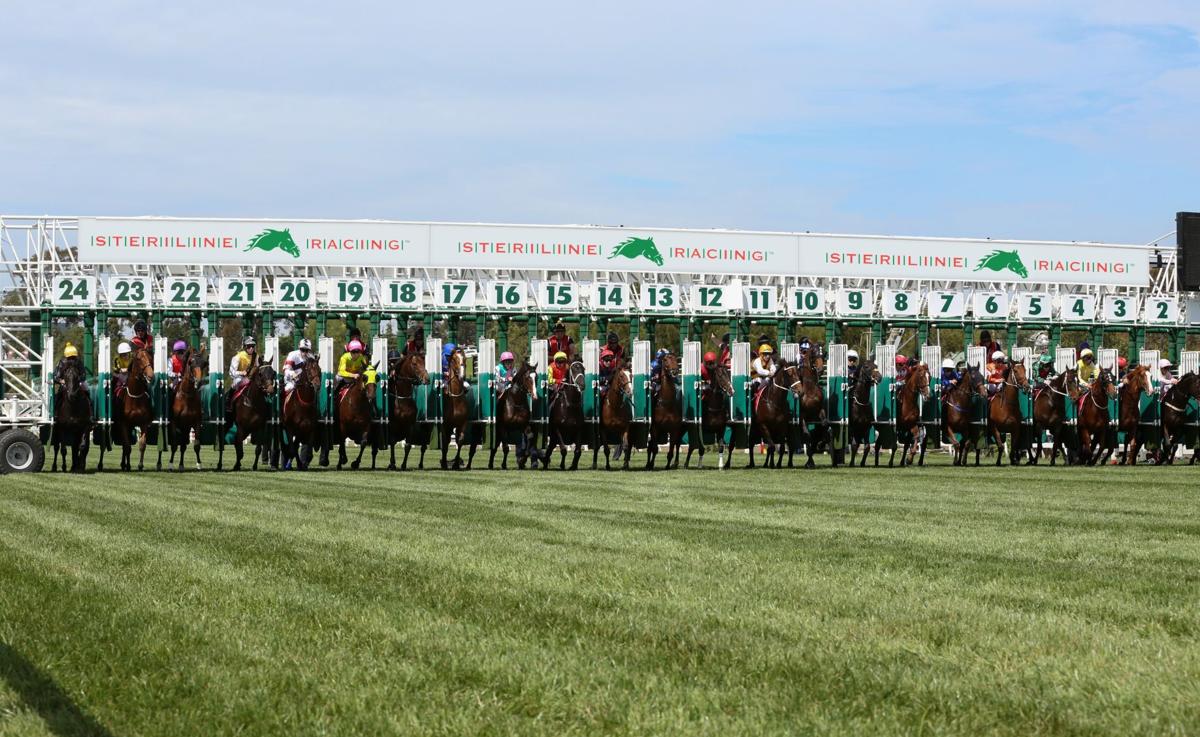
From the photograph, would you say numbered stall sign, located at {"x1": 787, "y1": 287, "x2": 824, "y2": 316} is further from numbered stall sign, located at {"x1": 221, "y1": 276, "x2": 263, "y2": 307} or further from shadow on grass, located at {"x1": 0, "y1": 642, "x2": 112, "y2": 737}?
shadow on grass, located at {"x1": 0, "y1": 642, "x2": 112, "y2": 737}

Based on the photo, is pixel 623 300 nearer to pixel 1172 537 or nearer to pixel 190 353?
pixel 190 353

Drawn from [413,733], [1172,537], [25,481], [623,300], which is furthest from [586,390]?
[413,733]

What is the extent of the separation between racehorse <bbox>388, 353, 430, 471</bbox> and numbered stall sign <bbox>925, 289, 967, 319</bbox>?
1753 cm

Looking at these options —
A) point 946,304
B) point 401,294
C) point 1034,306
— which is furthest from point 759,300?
point 401,294

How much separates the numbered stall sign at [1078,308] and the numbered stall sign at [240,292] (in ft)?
65.2

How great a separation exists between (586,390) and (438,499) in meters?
10.8

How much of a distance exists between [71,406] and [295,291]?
14183 mm

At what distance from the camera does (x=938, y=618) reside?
7.34m

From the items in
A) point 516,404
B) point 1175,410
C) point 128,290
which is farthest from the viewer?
point 128,290

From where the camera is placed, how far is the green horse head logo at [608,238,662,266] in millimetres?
41938

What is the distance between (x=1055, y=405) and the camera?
28.5 metres

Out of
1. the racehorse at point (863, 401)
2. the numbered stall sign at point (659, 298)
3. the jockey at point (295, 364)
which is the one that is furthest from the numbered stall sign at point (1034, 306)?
the jockey at point (295, 364)

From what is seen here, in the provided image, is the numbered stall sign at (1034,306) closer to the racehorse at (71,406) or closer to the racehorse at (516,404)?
the racehorse at (516,404)

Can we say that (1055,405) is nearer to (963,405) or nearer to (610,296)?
(963,405)
